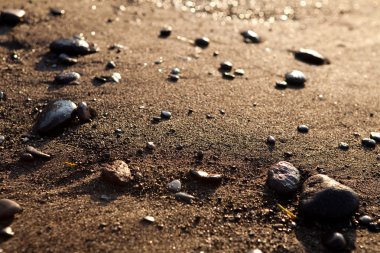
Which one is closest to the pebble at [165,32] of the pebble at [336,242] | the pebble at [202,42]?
the pebble at [202,42]

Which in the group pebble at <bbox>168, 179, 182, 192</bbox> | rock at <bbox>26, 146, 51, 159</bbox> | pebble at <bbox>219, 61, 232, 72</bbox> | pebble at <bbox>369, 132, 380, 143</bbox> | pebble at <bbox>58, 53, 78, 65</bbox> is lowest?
rock at <bbox>26, 146, 51, 159</bbox>

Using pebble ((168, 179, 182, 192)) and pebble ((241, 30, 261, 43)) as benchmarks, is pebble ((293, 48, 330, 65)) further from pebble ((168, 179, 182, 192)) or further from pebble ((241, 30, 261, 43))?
pebble ((168, 179, 182, 192))

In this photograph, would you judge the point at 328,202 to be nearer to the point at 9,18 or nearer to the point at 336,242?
the point at 336,242

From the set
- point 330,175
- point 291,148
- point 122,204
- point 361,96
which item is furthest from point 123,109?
point 361,96

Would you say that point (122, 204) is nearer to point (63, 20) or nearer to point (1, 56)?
point (1, 56)

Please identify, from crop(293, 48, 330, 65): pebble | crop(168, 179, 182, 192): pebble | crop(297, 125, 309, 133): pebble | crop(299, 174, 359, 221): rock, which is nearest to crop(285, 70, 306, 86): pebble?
crop(293, 48, 330, 65): pebble

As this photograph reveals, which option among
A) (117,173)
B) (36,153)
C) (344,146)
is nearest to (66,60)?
(36,153)

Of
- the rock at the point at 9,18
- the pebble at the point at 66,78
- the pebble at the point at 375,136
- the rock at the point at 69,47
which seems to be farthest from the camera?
the rock at the point at 9,18

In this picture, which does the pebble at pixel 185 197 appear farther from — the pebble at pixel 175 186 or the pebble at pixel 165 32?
the pebble at pixel 165 32
